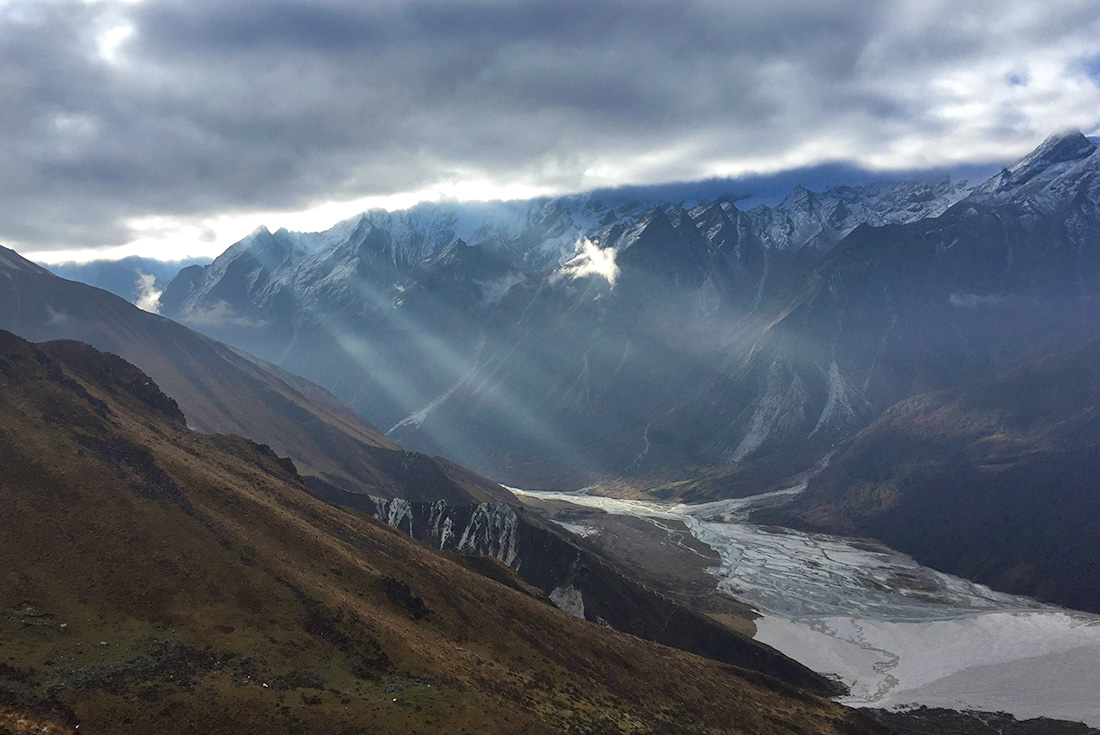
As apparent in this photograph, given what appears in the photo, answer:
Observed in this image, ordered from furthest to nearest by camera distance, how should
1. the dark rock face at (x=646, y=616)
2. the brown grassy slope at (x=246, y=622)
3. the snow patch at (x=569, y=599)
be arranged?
the snow patch at (x=569, y=599) < the dark rock face at (x=646, y=616) < the brown grassy slope at (x=246, y=622)

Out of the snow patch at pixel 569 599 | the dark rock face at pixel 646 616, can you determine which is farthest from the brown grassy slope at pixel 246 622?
the snow patch at pixel 569 599

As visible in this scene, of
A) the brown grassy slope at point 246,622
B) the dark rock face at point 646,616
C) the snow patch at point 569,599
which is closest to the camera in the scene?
the brown grassy slope at point 246,622

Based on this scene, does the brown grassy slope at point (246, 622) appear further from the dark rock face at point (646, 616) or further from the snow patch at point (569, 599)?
the snow patch at point (569, 599)

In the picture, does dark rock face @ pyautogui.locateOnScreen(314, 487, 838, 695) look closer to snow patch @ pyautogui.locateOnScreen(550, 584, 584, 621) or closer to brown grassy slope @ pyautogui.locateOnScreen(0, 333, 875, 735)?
snow patch @ pyautogui.locateOnScreen(550, 584, 584, 621)

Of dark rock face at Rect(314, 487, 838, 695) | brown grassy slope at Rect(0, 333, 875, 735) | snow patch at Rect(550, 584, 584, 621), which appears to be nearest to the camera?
brown grassy slope at Rect(0, 333, 875, 735)

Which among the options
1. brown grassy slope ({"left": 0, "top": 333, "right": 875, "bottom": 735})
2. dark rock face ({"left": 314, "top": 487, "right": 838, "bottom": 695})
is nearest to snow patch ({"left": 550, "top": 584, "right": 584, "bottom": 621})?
dark rock face ({"left": 314, "top": 487, "right": 838, "bottom": 695})

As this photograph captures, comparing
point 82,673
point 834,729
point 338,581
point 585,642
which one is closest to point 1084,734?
point 834,729

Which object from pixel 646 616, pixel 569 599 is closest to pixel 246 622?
pixel 569 599

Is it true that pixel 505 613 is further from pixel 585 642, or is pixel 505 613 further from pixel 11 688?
pixel 11 688

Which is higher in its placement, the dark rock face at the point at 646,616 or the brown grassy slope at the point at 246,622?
the brown grassy slope at the point at 246,622
